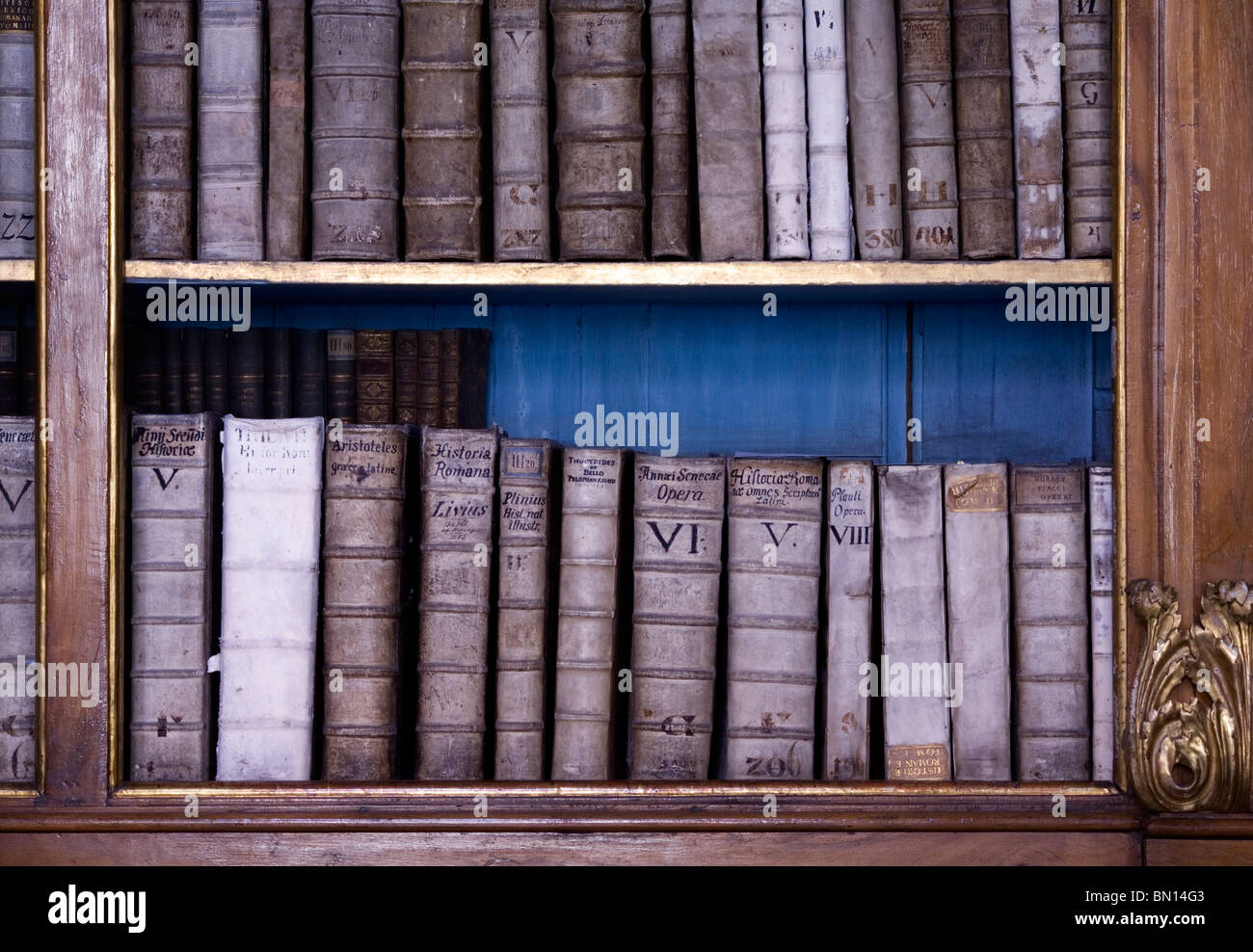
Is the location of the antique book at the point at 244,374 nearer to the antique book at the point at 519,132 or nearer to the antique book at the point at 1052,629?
the antique book at the point at 519,132

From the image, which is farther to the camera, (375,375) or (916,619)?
(375,375)

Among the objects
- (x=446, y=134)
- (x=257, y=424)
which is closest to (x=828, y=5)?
(x=446, y=134)

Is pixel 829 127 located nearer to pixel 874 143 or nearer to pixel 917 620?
pixel 874 143

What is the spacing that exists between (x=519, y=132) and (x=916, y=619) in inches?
30.4

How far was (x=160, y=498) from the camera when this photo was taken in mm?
1393

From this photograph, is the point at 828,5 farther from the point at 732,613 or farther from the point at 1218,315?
the point at 732,613

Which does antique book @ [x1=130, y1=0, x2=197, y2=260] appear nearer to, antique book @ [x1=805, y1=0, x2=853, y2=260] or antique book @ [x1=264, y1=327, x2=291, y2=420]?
A: antique book @ [x1=264, y1=327, x2=291, y2=420]

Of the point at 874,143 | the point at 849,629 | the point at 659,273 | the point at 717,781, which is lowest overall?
the point at 717,781

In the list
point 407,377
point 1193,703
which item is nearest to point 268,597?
point 407,377

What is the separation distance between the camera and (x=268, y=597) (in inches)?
55.1

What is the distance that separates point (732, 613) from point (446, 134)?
68 centimetres

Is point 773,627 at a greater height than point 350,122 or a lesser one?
lesser

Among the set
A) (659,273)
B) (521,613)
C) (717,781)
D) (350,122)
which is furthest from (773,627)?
(350,122)

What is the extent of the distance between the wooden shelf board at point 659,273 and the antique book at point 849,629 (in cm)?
24
